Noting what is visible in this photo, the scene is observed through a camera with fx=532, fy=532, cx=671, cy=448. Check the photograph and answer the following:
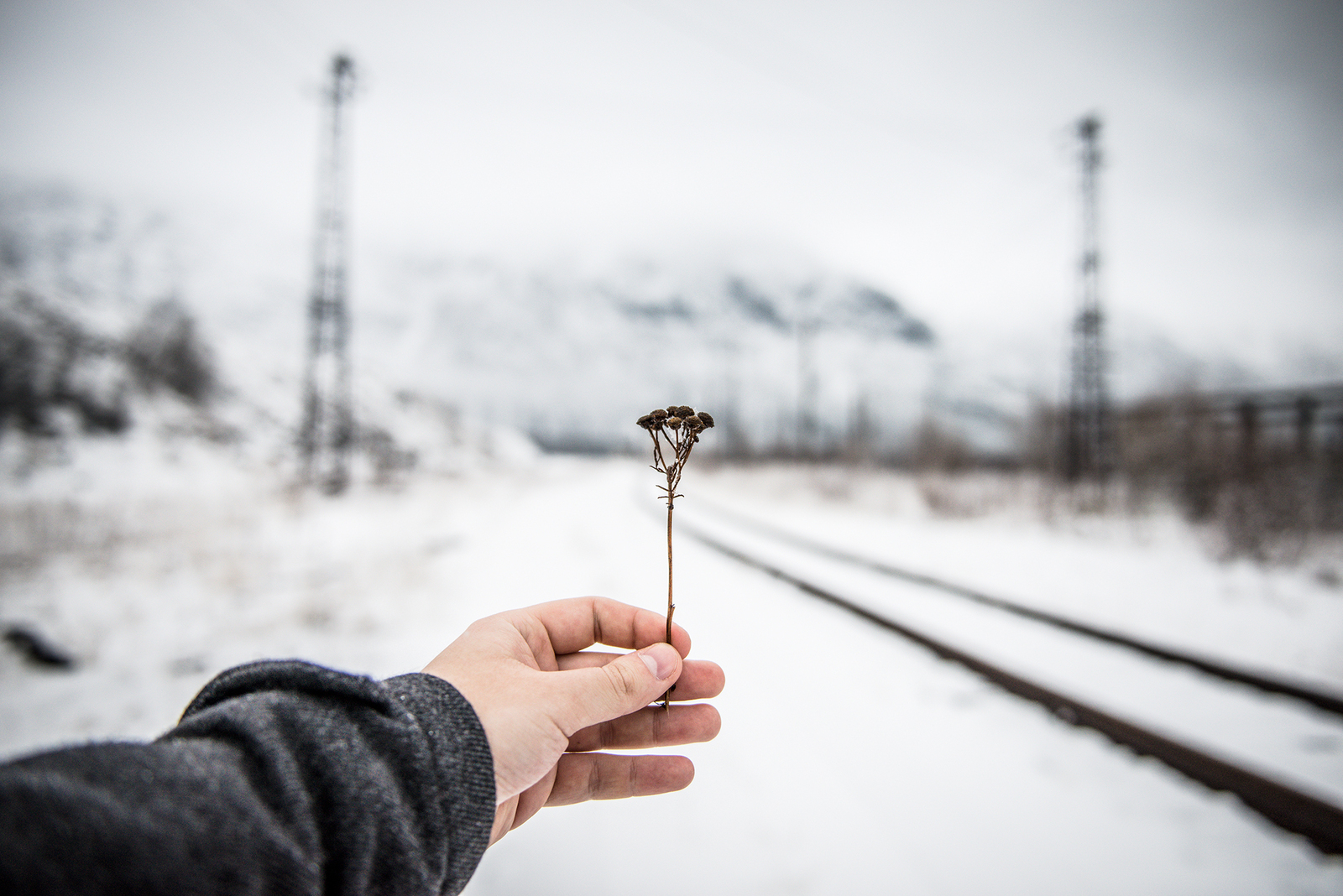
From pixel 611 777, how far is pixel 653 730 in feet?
0.72

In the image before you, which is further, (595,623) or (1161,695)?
(1161,695)

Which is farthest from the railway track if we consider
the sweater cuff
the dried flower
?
the sweater cuff

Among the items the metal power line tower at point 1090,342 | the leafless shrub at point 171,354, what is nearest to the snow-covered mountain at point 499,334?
the leafless shrub at point 171,354

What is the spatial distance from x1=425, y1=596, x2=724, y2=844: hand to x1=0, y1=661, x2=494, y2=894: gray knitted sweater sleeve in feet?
0.53

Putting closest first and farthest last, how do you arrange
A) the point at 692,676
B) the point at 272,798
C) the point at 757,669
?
1. the point at 272,798
2. the point at 692,676
3. the point at 757,669

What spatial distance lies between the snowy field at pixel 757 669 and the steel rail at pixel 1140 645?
0.39 metres

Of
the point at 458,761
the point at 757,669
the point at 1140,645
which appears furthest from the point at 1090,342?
the point at 458,761

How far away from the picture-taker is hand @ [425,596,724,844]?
135 cm

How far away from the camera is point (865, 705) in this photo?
363cm

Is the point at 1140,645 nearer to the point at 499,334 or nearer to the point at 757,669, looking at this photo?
the point at 757,669

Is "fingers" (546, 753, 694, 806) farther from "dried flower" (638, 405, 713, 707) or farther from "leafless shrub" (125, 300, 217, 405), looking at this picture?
"leafless shrub" (125, 300, 217, 405)

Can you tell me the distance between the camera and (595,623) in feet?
5.74

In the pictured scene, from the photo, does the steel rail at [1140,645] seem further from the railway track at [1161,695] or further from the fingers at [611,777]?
the fingers at [611,777]

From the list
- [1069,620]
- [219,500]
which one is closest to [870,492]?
[1069,620]
